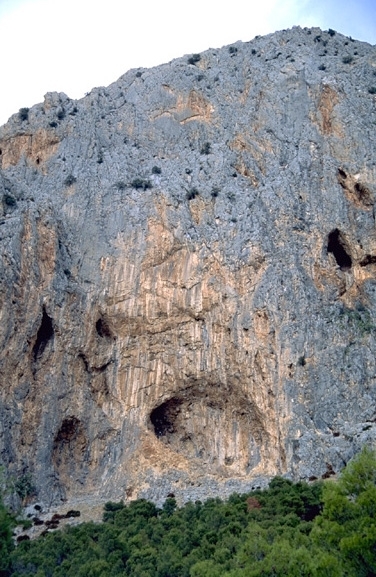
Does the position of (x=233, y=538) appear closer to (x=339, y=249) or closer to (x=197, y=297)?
(x=197, y=297)

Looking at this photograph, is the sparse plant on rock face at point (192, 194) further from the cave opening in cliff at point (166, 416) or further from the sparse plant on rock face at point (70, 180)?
the cave opening in cliff at point (166, 416)

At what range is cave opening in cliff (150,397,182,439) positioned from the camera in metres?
50.5

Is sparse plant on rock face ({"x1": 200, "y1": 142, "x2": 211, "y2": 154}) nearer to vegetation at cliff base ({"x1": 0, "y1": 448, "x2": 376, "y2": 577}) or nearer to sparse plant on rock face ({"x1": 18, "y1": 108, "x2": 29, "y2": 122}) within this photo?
sparse plant on rock face ({"x1": 18, "y1": 108, "x2": 29, "y2": 122})

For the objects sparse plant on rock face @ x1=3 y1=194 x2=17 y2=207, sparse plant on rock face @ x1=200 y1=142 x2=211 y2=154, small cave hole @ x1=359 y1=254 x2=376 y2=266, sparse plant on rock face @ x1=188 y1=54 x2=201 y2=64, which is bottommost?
small cave hole @ x1=359 y1=254 x2=376 y2=266

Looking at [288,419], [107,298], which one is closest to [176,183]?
[107,298]

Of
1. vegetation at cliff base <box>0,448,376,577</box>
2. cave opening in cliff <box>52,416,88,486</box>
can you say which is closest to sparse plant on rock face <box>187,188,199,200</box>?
cave opening in cliff <box>52,416,88,486</box>

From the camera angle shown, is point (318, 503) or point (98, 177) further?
point (98, 177)

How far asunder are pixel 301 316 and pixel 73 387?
14.5 metres

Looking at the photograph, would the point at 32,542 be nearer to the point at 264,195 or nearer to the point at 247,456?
the point at 247,456

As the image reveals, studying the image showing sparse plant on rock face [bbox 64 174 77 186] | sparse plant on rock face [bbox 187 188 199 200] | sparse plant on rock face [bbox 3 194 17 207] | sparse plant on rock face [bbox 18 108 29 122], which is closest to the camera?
sparse plant on rock face [bbox 3 194 17 207]

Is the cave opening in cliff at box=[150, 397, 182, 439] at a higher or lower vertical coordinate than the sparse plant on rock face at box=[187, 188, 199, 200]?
lower

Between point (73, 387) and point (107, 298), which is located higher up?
point (107, 298)

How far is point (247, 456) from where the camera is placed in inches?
1889

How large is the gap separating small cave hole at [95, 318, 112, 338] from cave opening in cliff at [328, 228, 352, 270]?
1501 cm
